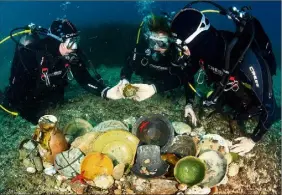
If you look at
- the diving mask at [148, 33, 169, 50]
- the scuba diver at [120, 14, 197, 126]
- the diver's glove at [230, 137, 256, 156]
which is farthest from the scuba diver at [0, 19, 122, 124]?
the diver's glove at [230, 137, 256, 156]

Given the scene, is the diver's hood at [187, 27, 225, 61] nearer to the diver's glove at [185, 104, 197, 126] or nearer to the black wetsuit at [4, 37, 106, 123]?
the diver's glove at [185, 104, 197, 126]

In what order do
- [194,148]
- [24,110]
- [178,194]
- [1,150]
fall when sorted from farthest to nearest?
[24,110], [1,150], [194,148], [178,194]

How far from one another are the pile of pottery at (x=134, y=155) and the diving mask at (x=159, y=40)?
1.32m

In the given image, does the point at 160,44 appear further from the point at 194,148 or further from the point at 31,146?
the point at 31,146

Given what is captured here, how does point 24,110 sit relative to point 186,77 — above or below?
below

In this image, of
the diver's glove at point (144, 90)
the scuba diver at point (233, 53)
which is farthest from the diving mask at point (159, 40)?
the diver's glove at point (144, 90)

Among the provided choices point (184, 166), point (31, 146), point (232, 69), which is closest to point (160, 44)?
point (232, 69)

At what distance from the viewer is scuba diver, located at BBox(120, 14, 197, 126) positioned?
4711 mm

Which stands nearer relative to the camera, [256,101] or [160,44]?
[256,101]

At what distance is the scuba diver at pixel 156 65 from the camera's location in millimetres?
4711

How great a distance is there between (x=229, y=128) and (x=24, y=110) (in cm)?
446

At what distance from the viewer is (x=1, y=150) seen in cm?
530

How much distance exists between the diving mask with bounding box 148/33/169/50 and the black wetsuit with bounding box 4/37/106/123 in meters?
1.68

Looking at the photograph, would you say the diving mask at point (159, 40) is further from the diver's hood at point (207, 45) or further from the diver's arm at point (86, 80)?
the diver's arm at point (86, 80)
